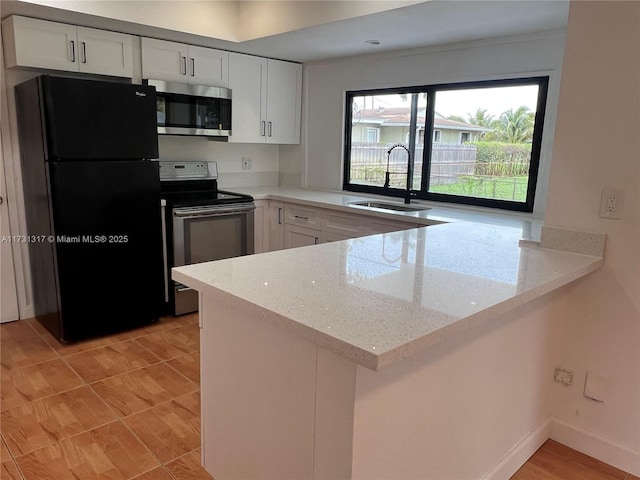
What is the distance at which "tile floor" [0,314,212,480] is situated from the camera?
1997 mm

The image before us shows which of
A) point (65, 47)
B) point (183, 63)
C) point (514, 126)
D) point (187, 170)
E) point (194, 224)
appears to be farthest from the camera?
point (187, 170)

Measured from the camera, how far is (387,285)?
150 centimetres

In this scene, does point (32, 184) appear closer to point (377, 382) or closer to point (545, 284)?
point (377, 382)

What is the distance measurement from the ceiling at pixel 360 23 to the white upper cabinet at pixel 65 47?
0.21 feet

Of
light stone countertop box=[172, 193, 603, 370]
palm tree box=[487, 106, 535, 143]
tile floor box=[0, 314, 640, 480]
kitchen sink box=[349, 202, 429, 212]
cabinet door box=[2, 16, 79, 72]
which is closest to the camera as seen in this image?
light stone countertop box=[172, 193, 603, 370]

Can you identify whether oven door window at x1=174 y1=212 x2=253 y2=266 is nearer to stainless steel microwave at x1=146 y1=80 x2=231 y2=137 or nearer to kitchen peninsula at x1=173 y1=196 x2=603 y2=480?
stainless steel microwave at x1=146 y1=80 x2=231 y2=137

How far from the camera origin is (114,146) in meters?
3.04

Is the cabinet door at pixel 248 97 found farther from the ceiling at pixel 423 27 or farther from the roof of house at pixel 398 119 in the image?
the roof of house at pixel 398 119

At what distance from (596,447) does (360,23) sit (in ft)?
8.60

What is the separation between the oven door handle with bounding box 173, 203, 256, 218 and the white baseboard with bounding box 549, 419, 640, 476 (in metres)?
2.60

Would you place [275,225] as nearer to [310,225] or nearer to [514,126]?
[310,225]

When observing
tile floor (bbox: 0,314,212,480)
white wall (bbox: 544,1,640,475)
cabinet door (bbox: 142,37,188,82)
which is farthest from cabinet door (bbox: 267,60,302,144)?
white wall (bbox: 544,1,640,475)

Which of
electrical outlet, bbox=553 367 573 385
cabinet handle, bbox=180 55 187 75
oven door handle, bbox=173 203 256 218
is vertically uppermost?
cabinet handle, bbox=180 55 187 75

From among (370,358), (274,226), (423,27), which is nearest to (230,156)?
(274,226)
